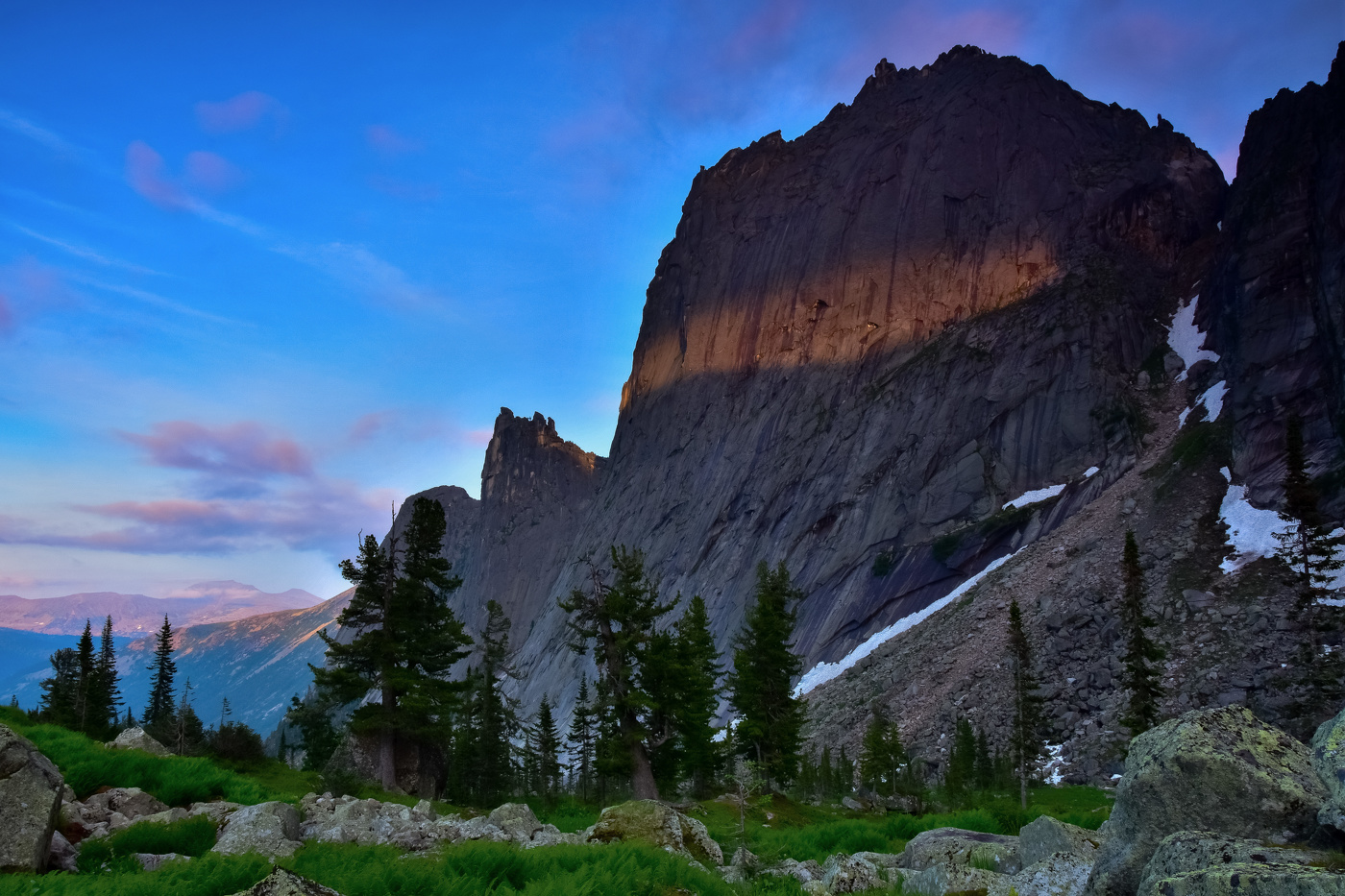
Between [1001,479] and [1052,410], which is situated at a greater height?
[1052,410]

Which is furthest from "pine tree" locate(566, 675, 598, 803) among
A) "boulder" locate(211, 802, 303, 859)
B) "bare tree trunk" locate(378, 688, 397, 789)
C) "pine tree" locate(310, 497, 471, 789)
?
"boulder" locate(211, 802, 303, 859)

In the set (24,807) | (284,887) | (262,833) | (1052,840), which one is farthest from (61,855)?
(1052,840)

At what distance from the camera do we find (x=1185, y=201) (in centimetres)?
11581

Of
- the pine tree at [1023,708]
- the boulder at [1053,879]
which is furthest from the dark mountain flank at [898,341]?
the boulder at [1053,879]

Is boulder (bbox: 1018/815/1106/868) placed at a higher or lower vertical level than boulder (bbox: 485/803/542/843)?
higher

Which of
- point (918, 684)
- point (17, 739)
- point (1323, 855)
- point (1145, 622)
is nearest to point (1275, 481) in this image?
point (918, 684)

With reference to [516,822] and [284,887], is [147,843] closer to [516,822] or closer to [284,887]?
[516,822]

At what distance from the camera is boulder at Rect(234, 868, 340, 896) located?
17.4 feet

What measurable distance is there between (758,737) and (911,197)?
107 m

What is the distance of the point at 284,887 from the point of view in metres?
5.36

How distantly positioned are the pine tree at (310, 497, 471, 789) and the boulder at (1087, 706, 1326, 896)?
2522cm

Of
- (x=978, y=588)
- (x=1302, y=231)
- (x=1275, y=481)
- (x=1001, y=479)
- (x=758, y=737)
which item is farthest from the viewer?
(x=1001, y=479)

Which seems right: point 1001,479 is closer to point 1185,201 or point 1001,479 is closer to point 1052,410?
point 1052,410

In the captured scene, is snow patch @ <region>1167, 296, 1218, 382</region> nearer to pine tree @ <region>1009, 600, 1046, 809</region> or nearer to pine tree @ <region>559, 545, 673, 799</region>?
pine tree @ <region>1009, 600, 1046, 809</region>
